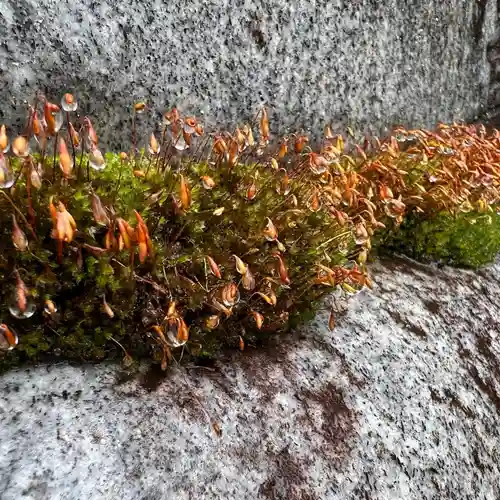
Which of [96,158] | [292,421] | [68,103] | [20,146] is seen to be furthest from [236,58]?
[292,421]

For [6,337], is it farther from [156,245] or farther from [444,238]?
[444,238]

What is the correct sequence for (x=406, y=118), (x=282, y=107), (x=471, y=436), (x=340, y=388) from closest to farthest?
(x=340, y=388) → (x=471, y=436) → (x=282, y=107) → (x=406, y=118)

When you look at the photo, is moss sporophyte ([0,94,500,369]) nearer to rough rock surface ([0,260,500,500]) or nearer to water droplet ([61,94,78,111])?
water droplet ([61,94,78,111])

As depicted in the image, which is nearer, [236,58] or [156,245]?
[156,245]

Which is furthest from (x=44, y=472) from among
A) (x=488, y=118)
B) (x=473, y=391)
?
(x=488, y=118)

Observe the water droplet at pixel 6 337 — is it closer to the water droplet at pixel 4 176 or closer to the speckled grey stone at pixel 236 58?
the water droplet at pixel 4 176

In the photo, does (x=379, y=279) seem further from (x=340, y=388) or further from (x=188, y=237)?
(x=188, y=237)

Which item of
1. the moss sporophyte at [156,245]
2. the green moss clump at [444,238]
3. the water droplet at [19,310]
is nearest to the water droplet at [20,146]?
the moss sporophyte at [156,245]

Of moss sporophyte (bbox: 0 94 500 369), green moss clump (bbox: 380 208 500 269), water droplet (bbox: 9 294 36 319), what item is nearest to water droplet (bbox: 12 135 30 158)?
moss sporophyte (bbox: 0 94 500 369)
